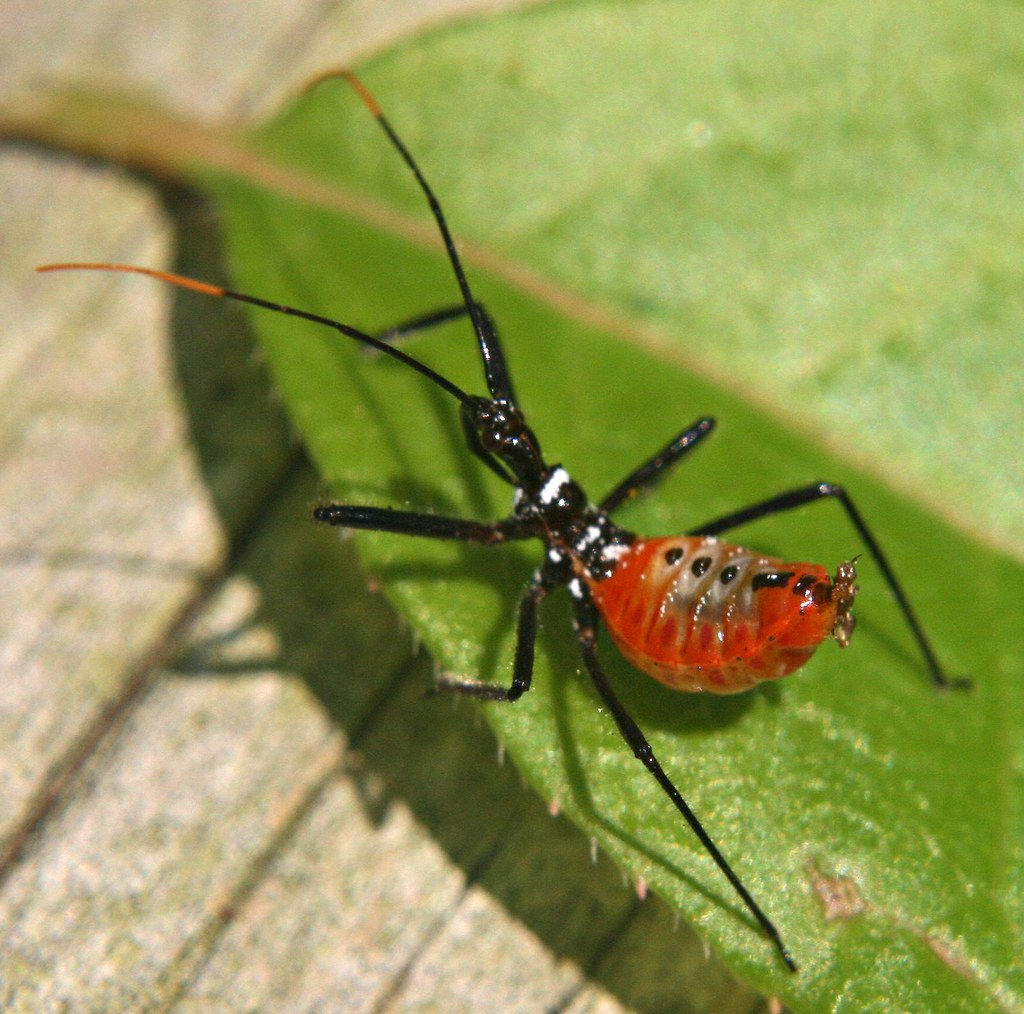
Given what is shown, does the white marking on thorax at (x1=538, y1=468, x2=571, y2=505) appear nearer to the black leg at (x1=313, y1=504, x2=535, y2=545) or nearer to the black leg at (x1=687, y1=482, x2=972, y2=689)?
the black leg at (x1=313, y1=504, x2=535, y2=545)

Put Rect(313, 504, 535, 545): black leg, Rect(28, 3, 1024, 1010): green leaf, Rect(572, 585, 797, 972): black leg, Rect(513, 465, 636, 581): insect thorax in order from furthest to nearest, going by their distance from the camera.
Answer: Rect(513, 465, 636, 581): insect thorax → Rect(313, 504, 535, 545): black leg → Rect(28, 3, 1024, 1010): green leaf → Rect(572, 585, 797, 972): black leg

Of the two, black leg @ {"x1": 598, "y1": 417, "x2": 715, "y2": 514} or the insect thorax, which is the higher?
black leg @ {"x1": 598, "y1": 417, "x2": 715, "y2": 514}

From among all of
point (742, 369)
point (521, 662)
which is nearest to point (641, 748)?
point (521, 662)

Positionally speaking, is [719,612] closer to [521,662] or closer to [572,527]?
[521,662]

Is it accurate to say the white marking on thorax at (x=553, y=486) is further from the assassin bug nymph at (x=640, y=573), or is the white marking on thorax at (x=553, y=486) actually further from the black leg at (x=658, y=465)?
the black leg at (x=658, y=465)

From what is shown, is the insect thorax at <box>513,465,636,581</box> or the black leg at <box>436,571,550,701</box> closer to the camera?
the black leg at <box>436,571,550,701</box>

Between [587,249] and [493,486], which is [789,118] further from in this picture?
[493,486]

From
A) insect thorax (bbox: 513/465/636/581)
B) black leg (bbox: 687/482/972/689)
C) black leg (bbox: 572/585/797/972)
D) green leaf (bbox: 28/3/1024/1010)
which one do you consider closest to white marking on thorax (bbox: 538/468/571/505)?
insect thorax (bbox: 513/465/636/581)
